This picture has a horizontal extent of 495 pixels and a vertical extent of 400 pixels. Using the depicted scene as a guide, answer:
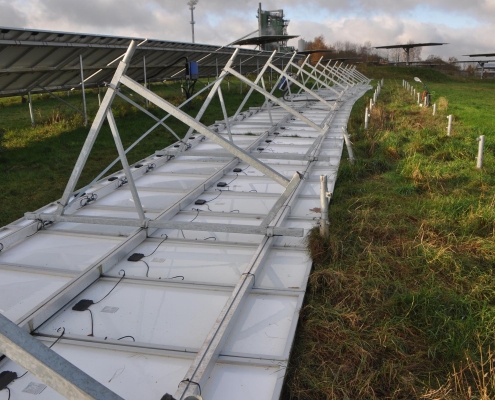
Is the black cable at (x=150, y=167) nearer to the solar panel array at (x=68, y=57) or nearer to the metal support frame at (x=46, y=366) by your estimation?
A: the solar panel array at (x=68, y=57)

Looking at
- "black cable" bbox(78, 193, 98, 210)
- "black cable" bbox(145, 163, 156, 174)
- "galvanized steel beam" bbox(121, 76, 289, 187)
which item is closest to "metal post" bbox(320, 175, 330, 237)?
"galvanized steel beam" bbox(121, 76, 289, 187)

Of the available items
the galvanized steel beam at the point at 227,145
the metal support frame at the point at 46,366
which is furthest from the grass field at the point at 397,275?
the metal support frame at the point at 46,366

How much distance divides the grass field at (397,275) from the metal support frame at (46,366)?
1520mm

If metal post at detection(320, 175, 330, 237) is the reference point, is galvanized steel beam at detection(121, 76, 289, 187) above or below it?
above

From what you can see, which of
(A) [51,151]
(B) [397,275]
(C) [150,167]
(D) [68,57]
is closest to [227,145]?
(B) [397,275]

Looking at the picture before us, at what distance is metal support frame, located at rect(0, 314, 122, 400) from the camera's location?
1664mm

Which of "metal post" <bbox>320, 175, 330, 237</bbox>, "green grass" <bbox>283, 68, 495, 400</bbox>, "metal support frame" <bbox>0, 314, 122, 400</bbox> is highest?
"metal support frame" <bbox>0, 314, 122, 400</bbox>

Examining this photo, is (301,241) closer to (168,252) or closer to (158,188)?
(168,252)

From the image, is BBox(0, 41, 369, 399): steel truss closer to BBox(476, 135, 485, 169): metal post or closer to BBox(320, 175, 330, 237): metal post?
BBox(320, 175, 330, 237): metal post

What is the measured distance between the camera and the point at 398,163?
28.4 ft

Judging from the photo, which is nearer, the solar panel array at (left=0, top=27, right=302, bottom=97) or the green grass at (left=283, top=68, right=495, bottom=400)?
the green grass at (left=283, top=68, right=495, bottom=400)

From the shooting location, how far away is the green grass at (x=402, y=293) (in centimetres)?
303

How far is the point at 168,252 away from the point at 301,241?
4.21 ft

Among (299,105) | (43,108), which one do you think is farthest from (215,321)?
(43,108)
